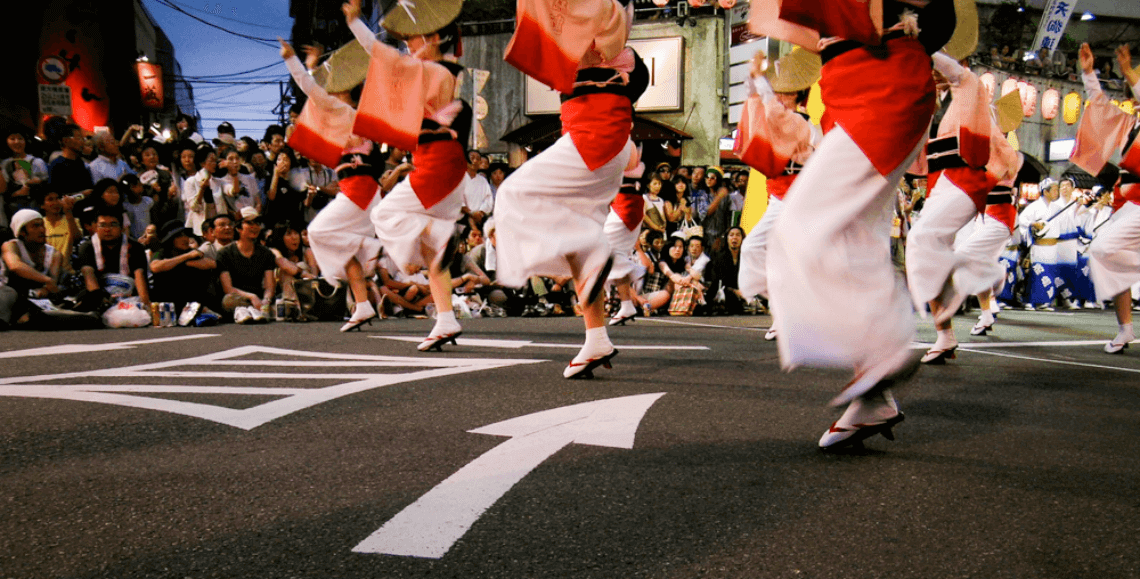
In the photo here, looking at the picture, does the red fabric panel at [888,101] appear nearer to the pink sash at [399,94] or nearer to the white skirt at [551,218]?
the white skirt at [551,218]

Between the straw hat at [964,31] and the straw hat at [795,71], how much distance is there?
1.09m

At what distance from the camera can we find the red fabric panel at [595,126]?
3982 mm

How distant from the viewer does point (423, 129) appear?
17.5 ft

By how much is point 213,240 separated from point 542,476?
7.76 meters

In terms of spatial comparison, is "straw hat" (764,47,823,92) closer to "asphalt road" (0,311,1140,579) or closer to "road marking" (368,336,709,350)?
"road marking" (368,336,709,350)

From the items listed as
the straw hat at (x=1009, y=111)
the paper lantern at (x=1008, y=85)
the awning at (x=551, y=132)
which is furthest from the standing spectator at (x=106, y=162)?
the paper lantern at (x=1008, y=85)

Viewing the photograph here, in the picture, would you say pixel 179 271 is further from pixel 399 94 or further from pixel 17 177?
pixel 399 94

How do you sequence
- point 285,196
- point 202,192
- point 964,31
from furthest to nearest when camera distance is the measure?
1. point 285,196
2. point 202,192
3. point 964,31

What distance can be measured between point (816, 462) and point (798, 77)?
387 cm

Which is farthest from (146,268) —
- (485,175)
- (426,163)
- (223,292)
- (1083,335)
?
(1083,335)

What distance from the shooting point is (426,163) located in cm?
546

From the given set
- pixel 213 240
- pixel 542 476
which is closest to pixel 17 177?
pixel 213 240

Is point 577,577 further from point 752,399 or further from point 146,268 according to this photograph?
point 146,268

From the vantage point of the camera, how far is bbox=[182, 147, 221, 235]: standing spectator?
9.11 meters
